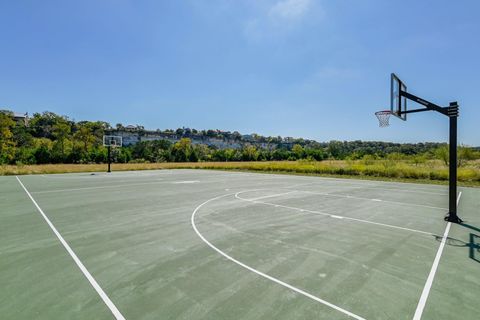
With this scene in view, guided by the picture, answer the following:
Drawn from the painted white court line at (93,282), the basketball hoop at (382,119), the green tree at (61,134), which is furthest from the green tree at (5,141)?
the basketball hoop at (382,119)

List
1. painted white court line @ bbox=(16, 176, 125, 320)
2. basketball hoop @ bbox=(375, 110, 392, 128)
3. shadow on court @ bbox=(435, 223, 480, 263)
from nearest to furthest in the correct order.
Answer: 1. painted white court line @ bbox=(16, 176, 125, 320)
2. shadow on court @ bbox=(435, 223, 480, 263)
3. basketball hoop @ bbox=(375, 110, 392, 128)

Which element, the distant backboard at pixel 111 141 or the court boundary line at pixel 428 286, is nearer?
the court boundary line at pixel 428 286

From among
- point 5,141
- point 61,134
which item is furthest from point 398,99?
point 61,134

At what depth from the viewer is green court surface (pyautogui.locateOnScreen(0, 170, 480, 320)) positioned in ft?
10.4

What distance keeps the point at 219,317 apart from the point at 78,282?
8.15 ft

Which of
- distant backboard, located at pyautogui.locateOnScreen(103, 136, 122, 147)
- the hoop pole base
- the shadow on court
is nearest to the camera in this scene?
the shadow on court

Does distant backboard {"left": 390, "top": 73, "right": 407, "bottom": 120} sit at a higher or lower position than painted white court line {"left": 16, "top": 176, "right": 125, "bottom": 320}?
higher

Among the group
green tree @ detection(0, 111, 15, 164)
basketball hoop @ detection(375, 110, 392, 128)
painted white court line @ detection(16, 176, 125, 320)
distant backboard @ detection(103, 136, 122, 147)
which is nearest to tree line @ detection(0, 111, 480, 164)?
green tree @ detection(0, 111, 15, 164)

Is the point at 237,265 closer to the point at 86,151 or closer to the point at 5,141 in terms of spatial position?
the point at 5,141

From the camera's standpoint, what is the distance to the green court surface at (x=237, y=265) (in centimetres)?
318

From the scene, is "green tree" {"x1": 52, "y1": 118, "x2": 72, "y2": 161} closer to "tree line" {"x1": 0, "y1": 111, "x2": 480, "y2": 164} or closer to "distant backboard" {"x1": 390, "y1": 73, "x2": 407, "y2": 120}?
"tree line" {"x1": 0, "y1": 111, "x2": 480, "y2": 164}

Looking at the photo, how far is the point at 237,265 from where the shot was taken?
14.6ft

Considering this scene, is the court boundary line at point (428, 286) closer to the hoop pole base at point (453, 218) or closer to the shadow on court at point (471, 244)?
the shadow on court at point (471, 244)

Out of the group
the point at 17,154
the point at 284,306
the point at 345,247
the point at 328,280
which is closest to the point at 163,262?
the point at 284,306
